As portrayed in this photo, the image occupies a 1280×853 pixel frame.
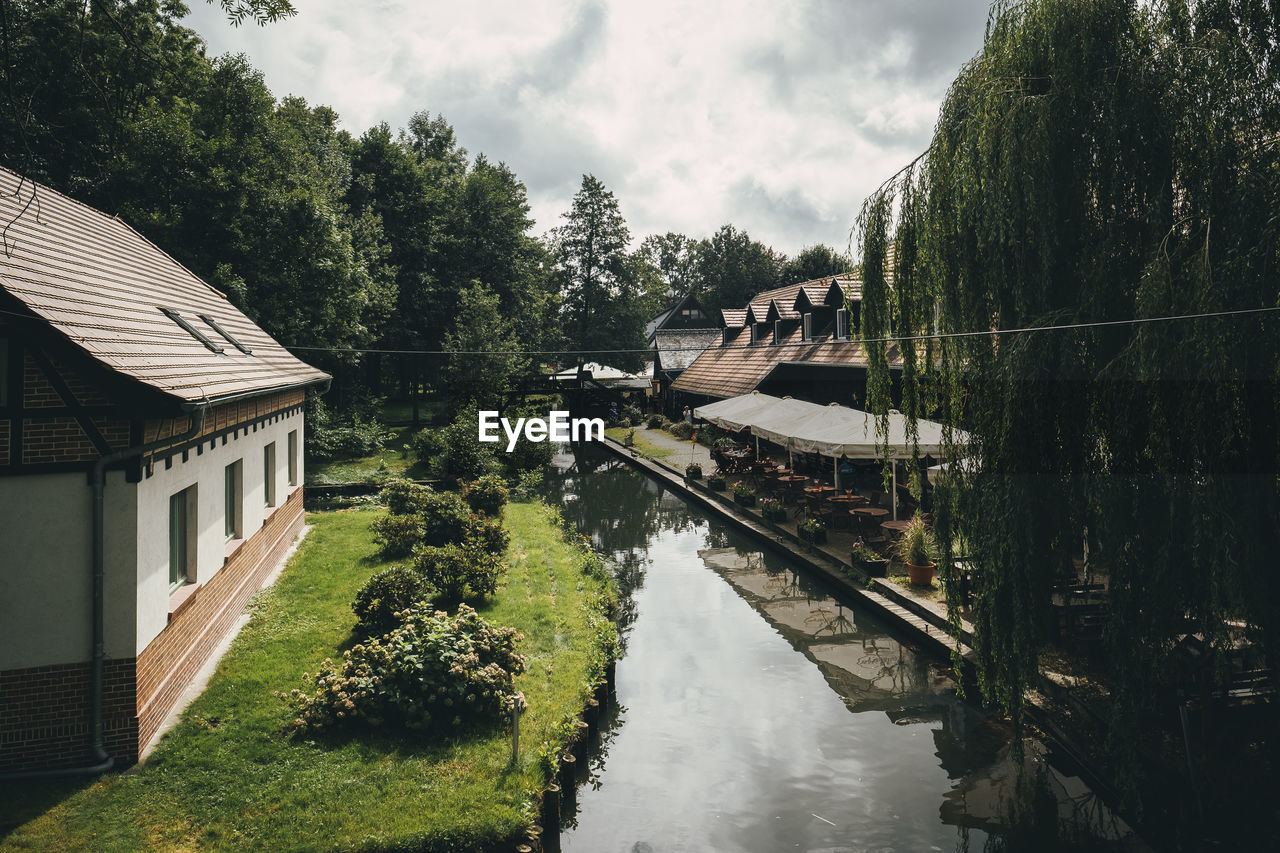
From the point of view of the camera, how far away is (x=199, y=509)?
9.31 meters

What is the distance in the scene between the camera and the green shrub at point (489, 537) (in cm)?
1466

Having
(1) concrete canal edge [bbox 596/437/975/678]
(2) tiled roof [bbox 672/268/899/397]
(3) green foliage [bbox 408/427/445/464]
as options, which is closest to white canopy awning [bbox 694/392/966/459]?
(1) concrete canal edge [bbox 596/437/975/678]

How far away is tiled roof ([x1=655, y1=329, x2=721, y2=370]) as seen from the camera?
168ft

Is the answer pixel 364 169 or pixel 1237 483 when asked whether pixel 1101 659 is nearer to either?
pixel 1237 483

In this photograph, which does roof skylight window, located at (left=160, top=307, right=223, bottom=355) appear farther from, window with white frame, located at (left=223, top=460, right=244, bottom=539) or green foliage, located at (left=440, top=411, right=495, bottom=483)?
green foliage, located at (left=440, top=411, right=495, bottom=483)

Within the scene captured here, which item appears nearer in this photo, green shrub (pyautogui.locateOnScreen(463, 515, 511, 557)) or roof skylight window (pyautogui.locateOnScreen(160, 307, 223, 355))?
roof skylight window (pyautogui.locateOnScreen(160, 307, 223, 355))

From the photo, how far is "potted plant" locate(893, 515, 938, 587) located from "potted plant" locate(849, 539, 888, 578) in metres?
0.43

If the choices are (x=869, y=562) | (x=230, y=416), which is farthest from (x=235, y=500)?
Result: (x=869, y=562)

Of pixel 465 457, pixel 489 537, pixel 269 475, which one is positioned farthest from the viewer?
pixel 465 457

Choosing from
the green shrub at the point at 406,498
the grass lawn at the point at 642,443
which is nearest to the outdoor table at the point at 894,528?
the green shrub at the point at 406,498

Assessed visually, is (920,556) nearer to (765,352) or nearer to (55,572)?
(55,572)

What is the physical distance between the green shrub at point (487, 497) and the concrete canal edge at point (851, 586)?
575 centimetres

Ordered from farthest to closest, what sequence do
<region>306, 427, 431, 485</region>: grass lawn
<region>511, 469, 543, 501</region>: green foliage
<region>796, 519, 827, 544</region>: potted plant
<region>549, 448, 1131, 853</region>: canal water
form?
<region>306, 427, 431, 485</region>: grass lawn < <region>511, 469, 543, 501</region>: green foliage < <region>796, 519, 827, 544</region>: potted plant < <region>549, 448, 1131, 853</region>: canal water

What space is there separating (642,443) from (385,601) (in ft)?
79.4
